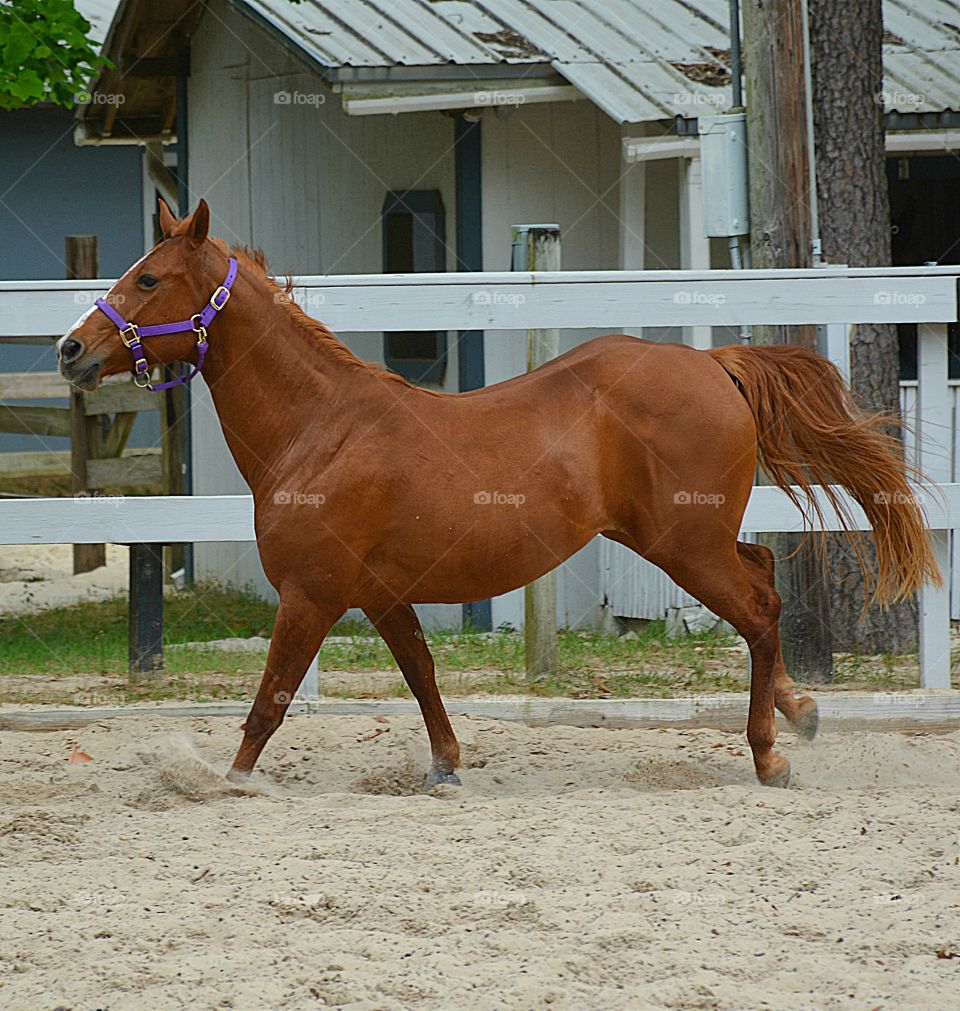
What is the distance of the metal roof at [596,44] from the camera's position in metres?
8.08

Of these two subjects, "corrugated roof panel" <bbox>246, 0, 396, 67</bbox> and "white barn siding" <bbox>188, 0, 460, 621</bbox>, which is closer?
"corrugated roof panel" <bbox>246, 0, 396, 67</bbox>

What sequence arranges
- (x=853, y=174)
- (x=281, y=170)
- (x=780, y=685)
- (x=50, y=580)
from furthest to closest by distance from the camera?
(x=50, y=580), (x=281, y=170), (x=853, y=174), (x=780, y=685)

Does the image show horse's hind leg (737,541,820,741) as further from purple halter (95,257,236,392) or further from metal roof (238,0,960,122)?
metal roof (238,0,960,122)

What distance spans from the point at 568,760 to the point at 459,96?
434 cm

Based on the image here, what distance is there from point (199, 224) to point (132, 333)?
401 mm

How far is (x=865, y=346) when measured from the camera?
24.3ft

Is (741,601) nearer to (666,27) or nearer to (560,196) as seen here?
(560,196)

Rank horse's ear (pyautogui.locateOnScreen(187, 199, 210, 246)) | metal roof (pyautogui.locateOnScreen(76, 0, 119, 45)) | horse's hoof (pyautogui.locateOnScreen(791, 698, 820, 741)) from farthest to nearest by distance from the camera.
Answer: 1. metal roof (pyautogui.locateOnScreen(76, 0, 119, 45))
2. horse's hoof (pyautogui.locateOnScreen(791, 698, 820, 741))
3. horse's ear (pyautogui.locateOnScreen(187, 199, 210, 246))

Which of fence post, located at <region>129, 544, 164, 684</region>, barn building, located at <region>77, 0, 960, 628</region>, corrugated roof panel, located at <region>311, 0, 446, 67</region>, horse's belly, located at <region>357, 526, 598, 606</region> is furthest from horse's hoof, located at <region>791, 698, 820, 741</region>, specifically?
corrugated roof panel, located at <region>311, 0, 446, 67</region>

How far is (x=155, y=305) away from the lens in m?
4.57

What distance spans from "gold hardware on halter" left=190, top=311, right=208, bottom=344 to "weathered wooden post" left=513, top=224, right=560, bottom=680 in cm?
175

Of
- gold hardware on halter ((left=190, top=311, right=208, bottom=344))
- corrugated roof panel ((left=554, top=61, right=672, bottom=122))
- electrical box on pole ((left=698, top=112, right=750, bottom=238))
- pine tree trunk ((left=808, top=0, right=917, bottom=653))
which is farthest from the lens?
corrugated roof panel ((left=554, top=61, right=672, bottom=122))

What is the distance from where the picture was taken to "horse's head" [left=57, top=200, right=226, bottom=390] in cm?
450

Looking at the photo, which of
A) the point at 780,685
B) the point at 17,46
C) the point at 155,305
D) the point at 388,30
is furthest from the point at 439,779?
the point at 388,30
